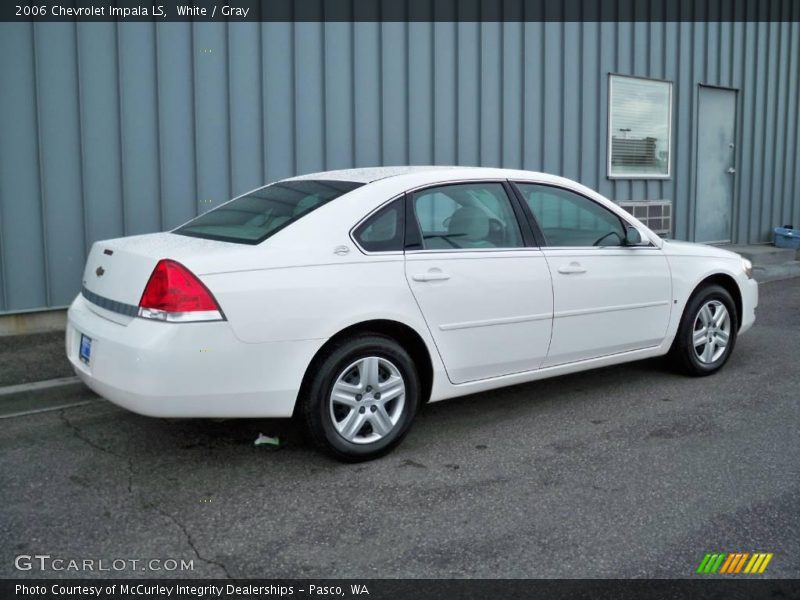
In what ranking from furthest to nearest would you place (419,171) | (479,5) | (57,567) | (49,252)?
(479,5)
(49,252)
(419,171)
(57,567)

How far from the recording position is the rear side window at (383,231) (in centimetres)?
443

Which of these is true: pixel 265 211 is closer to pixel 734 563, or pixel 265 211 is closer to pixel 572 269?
pixel 572 269

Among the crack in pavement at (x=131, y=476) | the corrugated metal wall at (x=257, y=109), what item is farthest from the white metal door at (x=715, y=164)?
the crack in pavement at (x=131, y=476)

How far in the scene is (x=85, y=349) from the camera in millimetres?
4238

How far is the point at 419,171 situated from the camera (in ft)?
16.2

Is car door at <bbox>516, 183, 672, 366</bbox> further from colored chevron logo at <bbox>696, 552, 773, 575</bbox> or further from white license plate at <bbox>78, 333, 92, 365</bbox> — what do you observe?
white license plate at <bbox>78, 333, 92, 365</bbox>

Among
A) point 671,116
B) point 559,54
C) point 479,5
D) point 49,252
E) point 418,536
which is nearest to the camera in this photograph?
point 418,536

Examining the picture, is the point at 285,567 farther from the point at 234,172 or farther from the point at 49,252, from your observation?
the point at 234,172

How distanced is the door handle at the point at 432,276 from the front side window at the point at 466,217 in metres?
0.16

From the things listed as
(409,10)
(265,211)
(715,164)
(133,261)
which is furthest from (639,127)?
(133,261)

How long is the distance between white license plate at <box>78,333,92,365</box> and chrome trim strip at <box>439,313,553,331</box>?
179 cm

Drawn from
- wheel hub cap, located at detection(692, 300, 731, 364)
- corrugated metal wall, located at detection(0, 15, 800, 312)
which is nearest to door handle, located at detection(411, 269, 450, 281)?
wheel hub cap, located at detection(692, 300, 731, 364)

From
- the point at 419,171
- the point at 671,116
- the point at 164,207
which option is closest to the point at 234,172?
the point at 164,207
